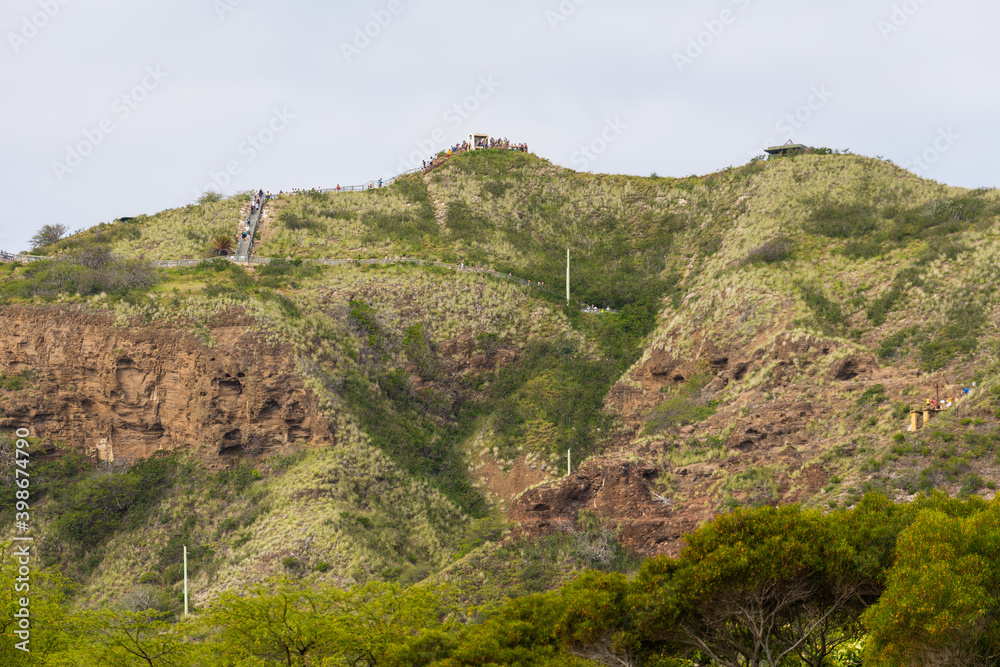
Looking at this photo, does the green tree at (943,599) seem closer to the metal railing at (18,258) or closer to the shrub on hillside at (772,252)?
the shrub on hillside at (772,252)

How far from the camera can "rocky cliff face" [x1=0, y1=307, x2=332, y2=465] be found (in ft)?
209

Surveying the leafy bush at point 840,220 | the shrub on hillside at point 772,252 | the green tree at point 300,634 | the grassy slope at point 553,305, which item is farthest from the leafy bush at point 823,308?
the green tree at point 300,634

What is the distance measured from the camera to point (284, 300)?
68.9m

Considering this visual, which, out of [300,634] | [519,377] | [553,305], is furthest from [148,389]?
[300,634]

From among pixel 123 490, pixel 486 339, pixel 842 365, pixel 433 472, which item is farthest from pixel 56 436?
pixel 842 365

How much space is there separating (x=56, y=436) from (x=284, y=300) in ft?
52.1

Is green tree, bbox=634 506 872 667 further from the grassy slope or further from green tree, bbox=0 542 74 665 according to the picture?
green tree, bbox=0 542 74 665

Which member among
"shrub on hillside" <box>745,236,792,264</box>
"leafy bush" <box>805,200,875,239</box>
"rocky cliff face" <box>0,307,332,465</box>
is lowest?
"rocky cliff face" <box>0,307,332,465</box>

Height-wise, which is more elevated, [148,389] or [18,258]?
[18,258]

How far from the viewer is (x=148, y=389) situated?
65.0m

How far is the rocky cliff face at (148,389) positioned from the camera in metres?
63.6

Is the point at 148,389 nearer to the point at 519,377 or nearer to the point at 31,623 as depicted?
the point at 519,377

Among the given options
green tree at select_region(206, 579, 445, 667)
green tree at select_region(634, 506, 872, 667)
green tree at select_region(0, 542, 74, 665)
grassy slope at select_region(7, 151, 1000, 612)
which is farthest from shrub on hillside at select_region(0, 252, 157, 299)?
green tree at select_region(634, 506, 872, 667)

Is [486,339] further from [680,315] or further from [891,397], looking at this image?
[891,397]
